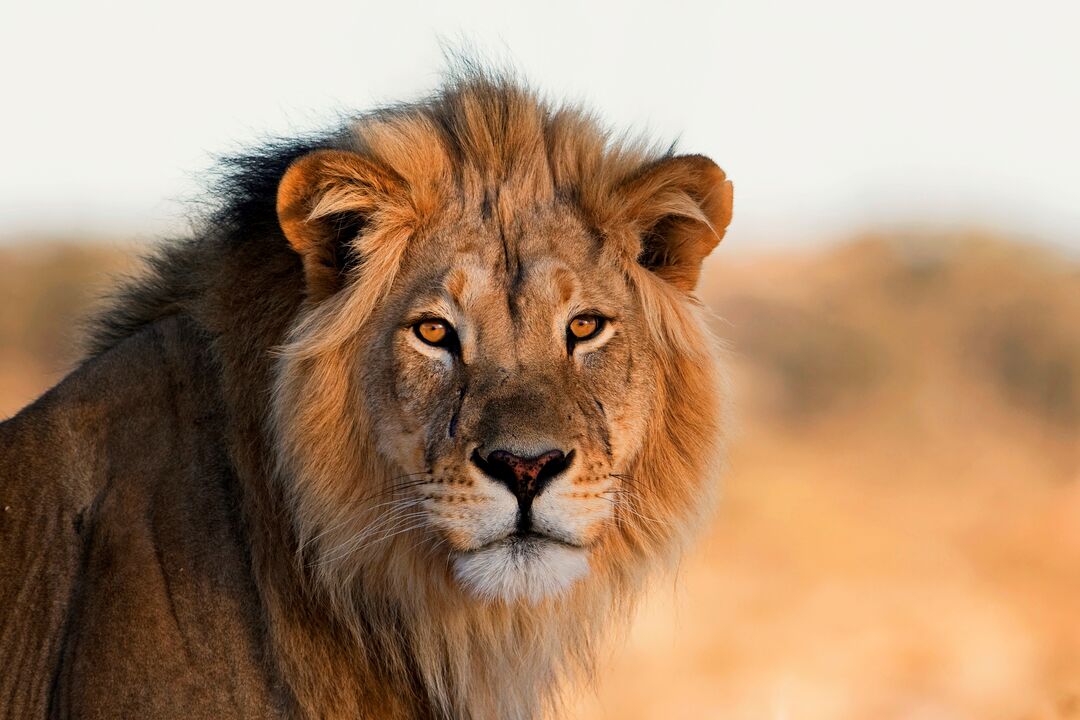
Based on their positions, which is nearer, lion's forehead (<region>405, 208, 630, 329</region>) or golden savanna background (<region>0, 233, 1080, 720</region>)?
lion's forehead (<region>405, 208, 630, 329</region>)

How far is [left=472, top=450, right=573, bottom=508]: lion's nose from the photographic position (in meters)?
3.44

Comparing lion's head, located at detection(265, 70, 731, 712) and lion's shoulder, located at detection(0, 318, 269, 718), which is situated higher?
lion's head, located at detection(265, 70, 731, 712)

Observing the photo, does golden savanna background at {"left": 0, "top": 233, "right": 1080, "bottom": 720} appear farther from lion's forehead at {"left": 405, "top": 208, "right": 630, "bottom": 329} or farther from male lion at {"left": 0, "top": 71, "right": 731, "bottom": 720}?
lion's forehead at {"left": 405, "top": 208, "right": 630, "bottom": 329}

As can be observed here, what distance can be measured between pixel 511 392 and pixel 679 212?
2.76 ft

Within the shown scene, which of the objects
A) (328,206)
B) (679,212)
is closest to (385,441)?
(328,206)

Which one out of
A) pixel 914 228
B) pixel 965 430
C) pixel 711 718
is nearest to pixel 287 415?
pixel 711 718

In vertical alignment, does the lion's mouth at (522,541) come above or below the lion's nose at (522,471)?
below

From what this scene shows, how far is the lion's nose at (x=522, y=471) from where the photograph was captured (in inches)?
135

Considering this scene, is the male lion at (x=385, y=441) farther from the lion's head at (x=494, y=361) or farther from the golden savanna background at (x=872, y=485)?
the golden savanna background at (x=872, y=485)

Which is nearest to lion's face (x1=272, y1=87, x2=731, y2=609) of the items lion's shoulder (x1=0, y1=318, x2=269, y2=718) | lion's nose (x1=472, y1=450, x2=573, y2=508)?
lion's nose (x1=472, y1=450, x2=573, y2=508)

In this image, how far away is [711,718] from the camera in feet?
29.4

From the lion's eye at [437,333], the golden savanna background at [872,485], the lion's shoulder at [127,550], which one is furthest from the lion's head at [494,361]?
the golden savanna background at [872,485]

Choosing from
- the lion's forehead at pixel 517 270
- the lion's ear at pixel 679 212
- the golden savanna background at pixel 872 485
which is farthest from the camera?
the golden savanna background at pixel 872 485

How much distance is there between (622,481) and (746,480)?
564 inches
